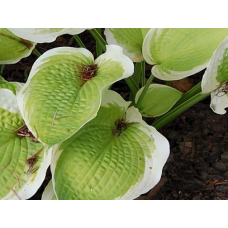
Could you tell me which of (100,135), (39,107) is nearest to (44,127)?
(39,107)

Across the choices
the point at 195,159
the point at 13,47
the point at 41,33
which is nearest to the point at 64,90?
the point at 41,33

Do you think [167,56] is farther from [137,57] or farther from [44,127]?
[44,127]

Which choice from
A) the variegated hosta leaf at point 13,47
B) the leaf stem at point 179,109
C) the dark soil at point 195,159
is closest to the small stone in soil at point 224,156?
the dark soil at point 195,159

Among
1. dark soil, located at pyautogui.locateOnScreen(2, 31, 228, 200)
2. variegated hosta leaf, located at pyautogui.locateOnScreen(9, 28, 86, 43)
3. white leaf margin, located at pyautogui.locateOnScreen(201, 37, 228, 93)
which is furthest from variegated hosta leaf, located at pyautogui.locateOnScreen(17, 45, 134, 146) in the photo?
dark soil, located at pyautogui.locateOnScreen(2, 31, 228, 200)

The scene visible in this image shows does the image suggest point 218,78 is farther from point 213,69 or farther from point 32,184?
point 32,184

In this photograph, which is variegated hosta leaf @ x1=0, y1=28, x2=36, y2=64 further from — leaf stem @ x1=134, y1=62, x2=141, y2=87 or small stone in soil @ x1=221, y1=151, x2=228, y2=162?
small stone in soil @ x1=221, y1=151, x2=228, y2=162

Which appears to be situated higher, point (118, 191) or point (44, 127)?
point (44, 127)
